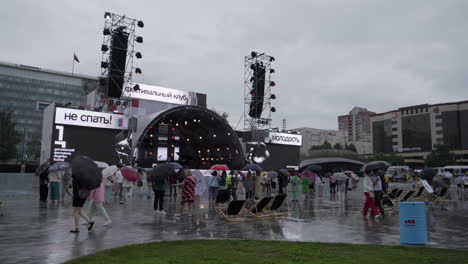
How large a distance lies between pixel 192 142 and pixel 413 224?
1483 inches

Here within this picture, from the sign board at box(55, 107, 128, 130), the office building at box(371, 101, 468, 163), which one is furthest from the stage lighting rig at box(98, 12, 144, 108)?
the office building at box(371, 101, 468, 163)

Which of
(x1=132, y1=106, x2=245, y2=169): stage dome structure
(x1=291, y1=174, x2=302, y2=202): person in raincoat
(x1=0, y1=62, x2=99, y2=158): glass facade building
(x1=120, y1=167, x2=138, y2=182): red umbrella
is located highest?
(x1=0, y1=62, x2=99, y2=158): glass facade building

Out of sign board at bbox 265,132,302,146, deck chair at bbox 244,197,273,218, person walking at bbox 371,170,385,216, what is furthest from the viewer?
sign board at bbox 265,132,302,146

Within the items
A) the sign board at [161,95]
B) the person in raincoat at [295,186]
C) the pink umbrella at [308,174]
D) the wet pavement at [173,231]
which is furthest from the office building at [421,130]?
the wet pavement at [173,231]

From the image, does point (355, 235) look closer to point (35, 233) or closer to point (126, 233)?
point (126, 233)

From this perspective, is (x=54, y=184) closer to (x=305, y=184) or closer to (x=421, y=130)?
(x=305, y=184)

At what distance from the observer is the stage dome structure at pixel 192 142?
37875 mm

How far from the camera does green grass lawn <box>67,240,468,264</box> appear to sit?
5.64m

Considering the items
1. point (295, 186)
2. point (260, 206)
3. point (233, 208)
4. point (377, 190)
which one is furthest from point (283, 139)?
point (233, 208)

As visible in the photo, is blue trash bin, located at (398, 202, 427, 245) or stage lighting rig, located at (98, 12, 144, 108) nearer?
blue trash bin, located at (398, 202, 427, 245)

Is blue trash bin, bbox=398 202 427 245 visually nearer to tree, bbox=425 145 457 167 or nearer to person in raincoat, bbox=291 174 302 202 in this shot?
person in raincoat, bbox=291 174 302 202

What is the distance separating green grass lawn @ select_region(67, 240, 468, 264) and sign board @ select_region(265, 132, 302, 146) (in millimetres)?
35329

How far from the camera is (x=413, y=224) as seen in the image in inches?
282

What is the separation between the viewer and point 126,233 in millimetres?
8461
